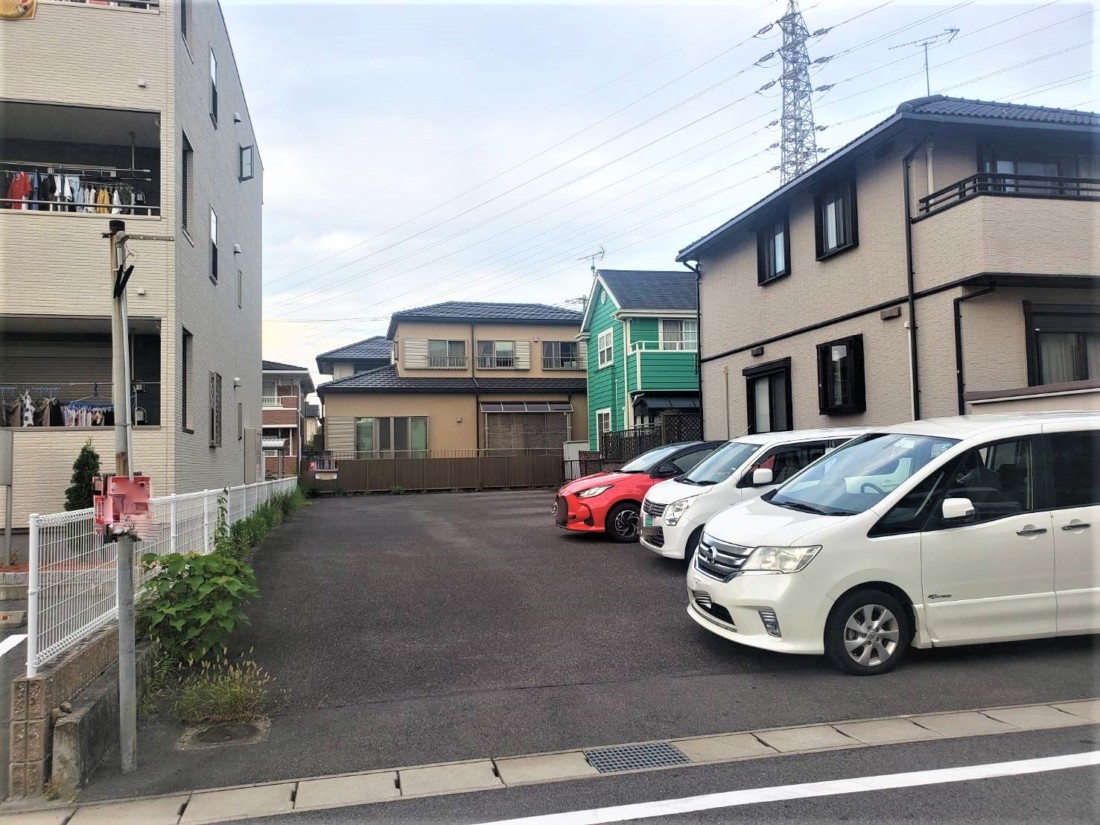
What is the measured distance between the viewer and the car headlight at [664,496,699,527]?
29.0 feet

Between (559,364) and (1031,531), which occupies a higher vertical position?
(559,364)

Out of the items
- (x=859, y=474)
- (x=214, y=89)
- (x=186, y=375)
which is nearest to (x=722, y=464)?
(x=859, y=474)

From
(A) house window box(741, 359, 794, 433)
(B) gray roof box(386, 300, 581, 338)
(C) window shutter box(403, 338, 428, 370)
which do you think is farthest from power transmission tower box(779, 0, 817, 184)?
(A) house window box(741, 359, 794, 433)

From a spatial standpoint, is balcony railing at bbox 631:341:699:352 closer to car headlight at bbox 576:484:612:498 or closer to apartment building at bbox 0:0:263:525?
car headlight at bbox 576:484:612:498

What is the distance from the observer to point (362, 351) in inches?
1471

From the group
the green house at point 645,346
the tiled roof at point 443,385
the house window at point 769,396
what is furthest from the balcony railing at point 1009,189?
the tiled roof at point 443,385

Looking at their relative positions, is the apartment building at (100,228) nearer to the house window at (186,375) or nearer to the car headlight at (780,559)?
the house window at (186,375)

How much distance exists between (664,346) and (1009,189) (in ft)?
42.7

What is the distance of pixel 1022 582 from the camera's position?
18.2 ft

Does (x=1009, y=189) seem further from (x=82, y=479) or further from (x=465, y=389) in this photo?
(x=465, y=389)

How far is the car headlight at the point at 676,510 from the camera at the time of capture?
29.0ft

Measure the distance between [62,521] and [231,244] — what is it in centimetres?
1356

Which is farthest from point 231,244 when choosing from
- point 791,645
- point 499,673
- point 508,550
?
point 791,645

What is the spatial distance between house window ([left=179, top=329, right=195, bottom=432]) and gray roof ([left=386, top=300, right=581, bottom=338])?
60.7ft
